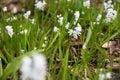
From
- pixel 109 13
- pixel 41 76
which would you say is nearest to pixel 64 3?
pixel 109 13

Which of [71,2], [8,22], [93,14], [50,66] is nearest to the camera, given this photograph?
[50,66]

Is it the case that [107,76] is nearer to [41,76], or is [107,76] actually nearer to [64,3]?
[41,76]

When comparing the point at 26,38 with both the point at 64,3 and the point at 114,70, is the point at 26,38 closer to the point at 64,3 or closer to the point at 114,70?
the point at 114,70

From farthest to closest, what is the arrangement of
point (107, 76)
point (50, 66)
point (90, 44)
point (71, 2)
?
point (71, 2) → point (90, 44) → point (50, 66) → point (107, 76)

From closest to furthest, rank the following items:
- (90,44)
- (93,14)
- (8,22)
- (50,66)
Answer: (50,66)
(90,44)
(8,22)
(93,14)

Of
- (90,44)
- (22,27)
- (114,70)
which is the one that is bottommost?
(114,70)

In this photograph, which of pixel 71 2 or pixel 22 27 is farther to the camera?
pixel 71 2

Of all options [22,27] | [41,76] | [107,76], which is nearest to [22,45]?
[22,27]

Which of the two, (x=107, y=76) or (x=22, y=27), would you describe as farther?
(x=22, y=27)

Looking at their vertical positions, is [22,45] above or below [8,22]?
below
